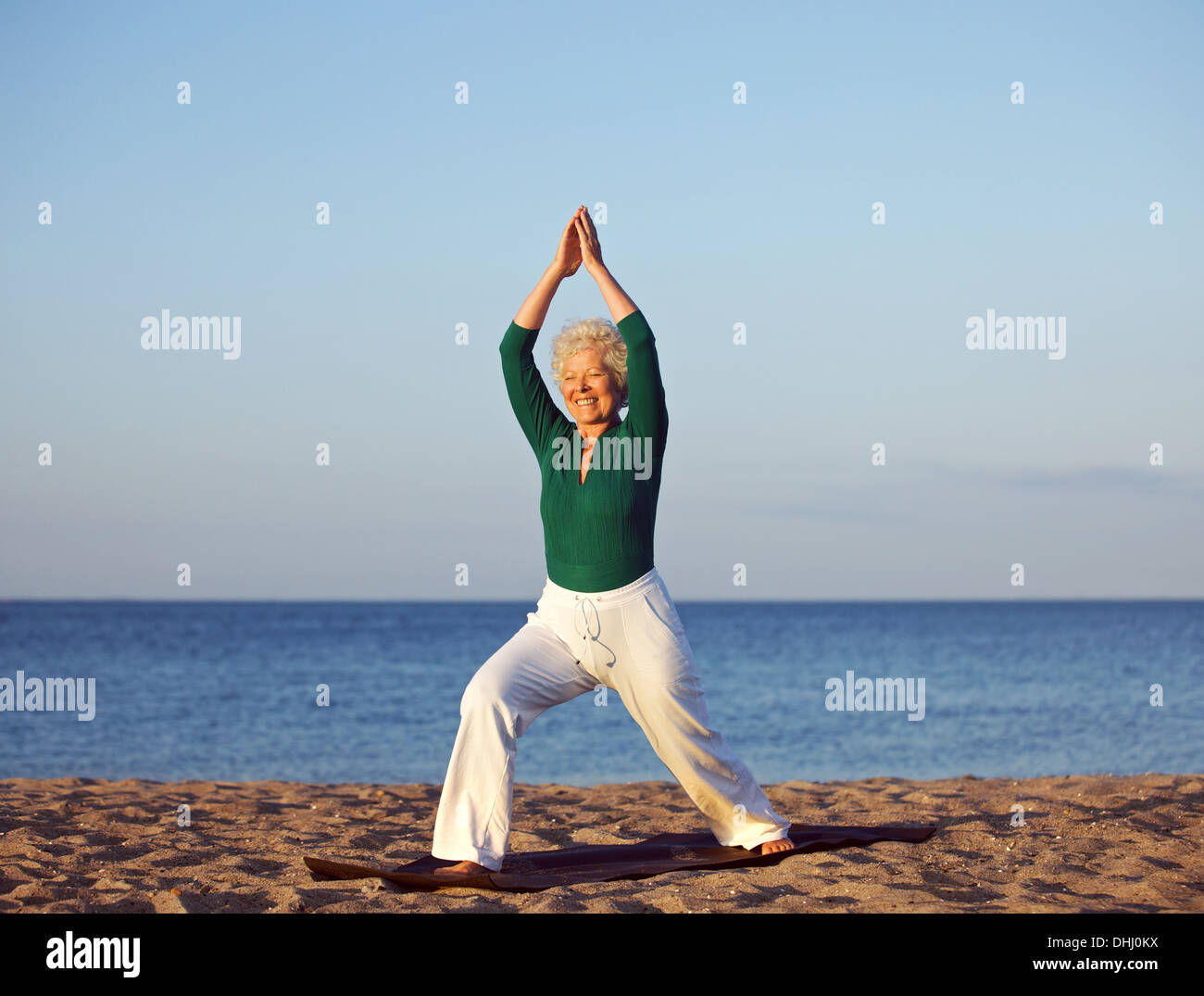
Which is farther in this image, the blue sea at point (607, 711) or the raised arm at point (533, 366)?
the blue sea at point (607, 711)

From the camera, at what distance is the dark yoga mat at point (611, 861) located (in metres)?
4.39

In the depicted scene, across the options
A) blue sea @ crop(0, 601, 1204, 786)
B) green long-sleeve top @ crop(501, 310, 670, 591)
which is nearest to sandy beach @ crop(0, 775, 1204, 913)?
green long-sleeve top @ crop(501, 310, 670, 591)

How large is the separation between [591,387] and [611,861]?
6.98ft

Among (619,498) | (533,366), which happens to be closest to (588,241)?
(533,366)

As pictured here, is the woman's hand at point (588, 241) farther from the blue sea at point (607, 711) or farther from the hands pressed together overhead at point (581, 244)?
the blue sea at point (607, 711)

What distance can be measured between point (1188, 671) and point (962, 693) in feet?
25.4

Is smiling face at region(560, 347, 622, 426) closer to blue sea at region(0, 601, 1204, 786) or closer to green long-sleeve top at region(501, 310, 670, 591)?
green long-sleeve top at region(501, 310, 670, 591)

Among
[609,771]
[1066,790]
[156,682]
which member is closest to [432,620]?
[156,682]

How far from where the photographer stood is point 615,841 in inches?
227

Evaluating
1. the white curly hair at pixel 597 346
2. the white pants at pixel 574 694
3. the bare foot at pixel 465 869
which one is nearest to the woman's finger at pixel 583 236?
the white curly hair at pixel 597 346

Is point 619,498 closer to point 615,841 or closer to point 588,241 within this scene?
point 588,241

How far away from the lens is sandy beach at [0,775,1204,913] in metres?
4.10

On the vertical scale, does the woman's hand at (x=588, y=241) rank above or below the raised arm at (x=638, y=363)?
above
